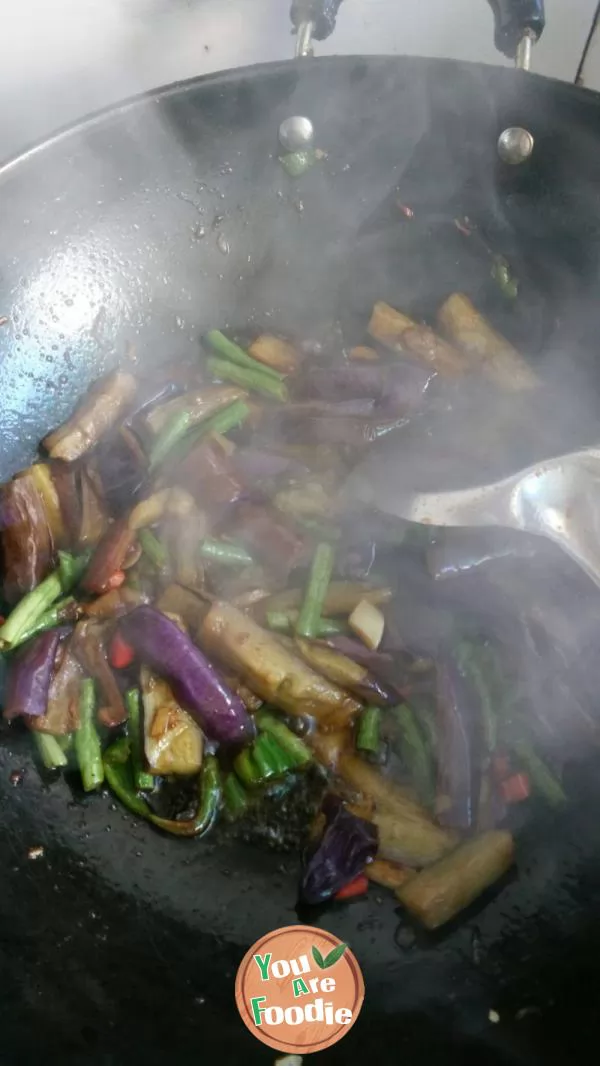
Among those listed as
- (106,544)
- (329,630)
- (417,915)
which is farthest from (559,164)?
(417,915)

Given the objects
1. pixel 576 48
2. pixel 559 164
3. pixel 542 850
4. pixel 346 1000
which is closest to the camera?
pixel 346 1000

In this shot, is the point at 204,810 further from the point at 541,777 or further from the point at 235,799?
the point at 541,777

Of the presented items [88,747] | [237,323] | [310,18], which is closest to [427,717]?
[88,747]

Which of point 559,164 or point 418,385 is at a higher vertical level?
point 559,164

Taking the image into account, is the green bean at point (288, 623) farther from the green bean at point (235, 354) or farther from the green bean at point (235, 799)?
the green bean at point (235, 354)

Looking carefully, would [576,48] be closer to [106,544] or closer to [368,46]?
[368,46]

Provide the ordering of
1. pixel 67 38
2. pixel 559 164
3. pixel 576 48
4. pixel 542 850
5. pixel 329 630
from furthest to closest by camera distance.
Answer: pixel 576 48, pixel 67 38, pixel 559 164, pixel 329 630, pixel 542 850
